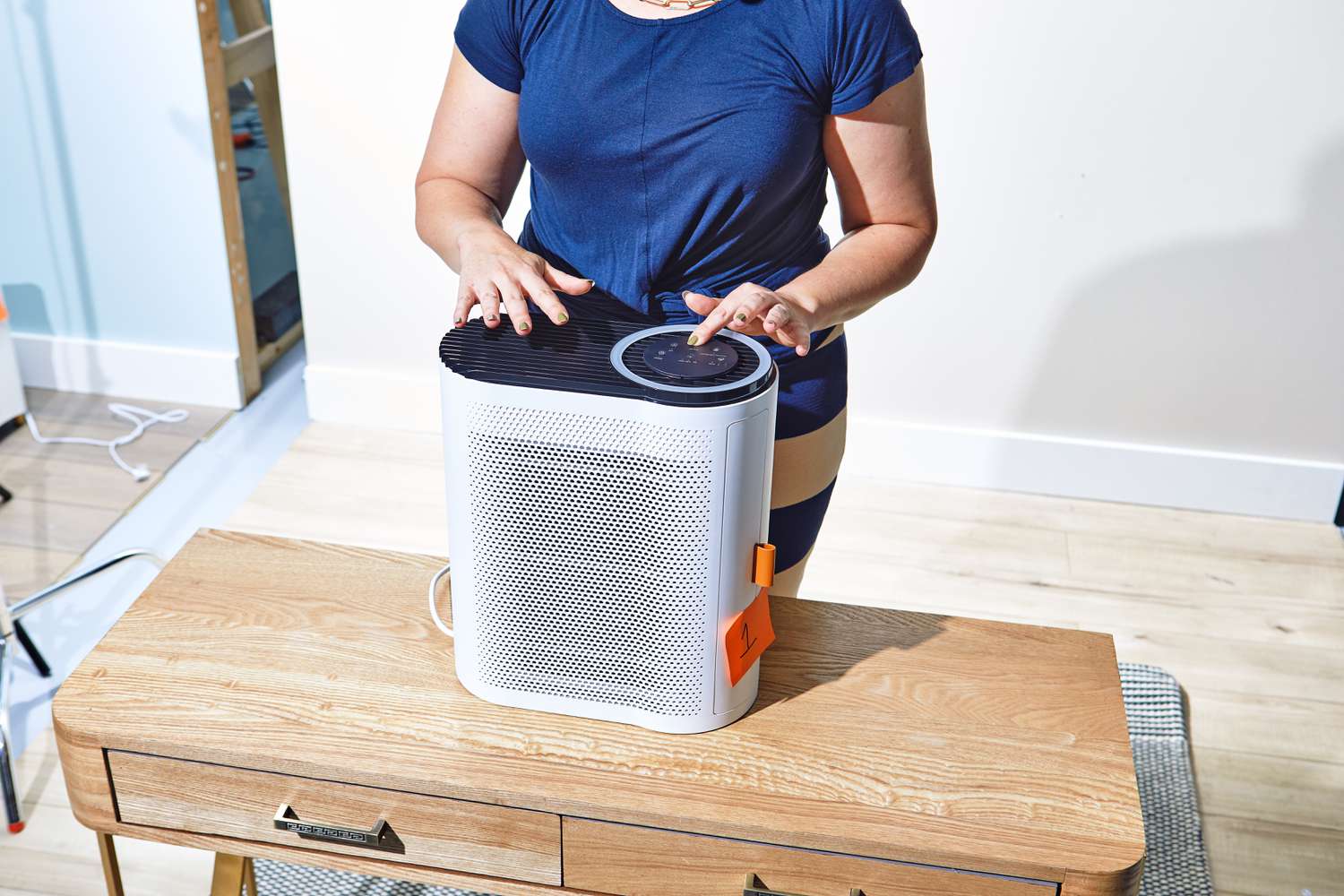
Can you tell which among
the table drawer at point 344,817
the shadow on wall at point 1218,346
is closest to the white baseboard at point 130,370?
the shadow on wall at point 1218,346

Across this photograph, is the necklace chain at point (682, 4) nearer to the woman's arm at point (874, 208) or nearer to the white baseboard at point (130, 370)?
the woman's arm at point (874, 208)

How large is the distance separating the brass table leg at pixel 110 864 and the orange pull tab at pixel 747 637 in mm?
589

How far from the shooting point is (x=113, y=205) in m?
2.86

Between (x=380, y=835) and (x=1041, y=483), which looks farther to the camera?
(x=1041, y=483)

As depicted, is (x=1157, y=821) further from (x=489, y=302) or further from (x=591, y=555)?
(x=489, y=302)

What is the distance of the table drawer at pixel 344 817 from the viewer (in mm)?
1026

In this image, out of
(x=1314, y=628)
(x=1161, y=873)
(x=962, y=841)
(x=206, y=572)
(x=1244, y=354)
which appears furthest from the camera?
(x=1244, y=354)

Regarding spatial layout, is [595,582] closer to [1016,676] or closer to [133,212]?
[1016,676]

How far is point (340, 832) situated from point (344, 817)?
0.01 m

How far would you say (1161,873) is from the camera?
1.83 m

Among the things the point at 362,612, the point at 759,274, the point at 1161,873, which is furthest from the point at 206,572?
the point at 1161,873

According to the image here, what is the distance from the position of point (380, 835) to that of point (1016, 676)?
575 mm

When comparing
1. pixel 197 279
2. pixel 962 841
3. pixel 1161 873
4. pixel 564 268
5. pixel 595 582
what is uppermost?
pixel 564 268

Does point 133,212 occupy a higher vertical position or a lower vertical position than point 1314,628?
higher
